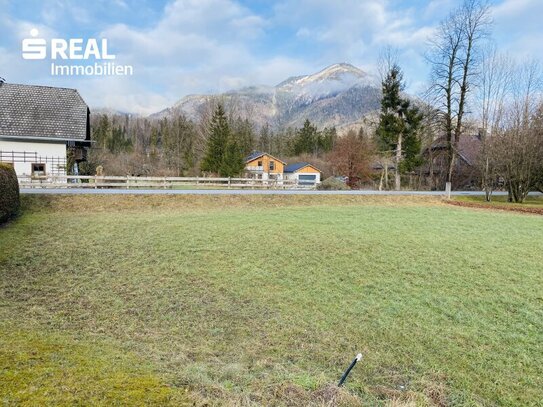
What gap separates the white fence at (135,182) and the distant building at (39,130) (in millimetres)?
2194

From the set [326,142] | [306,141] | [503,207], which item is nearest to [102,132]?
[306,141]

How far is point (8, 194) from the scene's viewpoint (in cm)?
1201

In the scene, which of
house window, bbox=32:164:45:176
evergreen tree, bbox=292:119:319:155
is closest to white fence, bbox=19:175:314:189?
house window, bbox=32:164:45:176

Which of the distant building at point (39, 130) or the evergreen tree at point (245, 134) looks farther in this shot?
the evergreen tree at point (245, 134)

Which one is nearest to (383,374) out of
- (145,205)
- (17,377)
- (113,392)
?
(113,392)

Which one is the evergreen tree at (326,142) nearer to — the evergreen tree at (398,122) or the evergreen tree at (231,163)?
the evergreen tree at (231,163)

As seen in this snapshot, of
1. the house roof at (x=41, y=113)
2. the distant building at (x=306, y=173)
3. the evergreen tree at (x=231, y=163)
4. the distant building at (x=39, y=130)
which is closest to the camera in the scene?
the distant building at (x=39, y=130)

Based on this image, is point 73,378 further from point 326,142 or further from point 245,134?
point 326,142

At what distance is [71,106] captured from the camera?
29.8 meters

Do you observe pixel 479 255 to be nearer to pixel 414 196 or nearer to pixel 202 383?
pixel 202 383

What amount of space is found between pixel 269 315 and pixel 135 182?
75.7ft

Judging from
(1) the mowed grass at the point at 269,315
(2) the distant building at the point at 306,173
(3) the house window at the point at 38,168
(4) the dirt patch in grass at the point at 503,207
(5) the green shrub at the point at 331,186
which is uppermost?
(2) the distant building at the point at 306,173

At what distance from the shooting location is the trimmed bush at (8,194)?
11539mm

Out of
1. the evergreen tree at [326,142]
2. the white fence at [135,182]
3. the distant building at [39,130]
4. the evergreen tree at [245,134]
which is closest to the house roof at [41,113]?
the distant building at [39,130]
